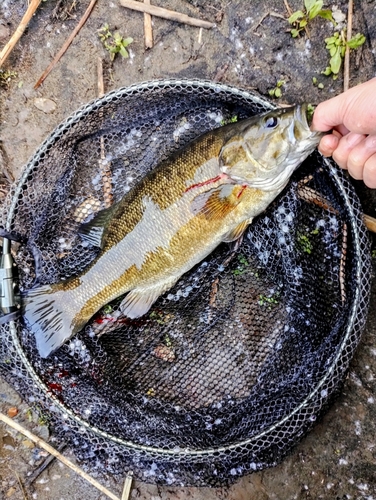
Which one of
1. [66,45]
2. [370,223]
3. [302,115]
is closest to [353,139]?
[302,115]

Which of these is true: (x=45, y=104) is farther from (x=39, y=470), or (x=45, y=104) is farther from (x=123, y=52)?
(x=39, y=470)

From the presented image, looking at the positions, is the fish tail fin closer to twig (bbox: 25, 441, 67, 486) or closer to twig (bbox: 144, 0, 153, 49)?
twig (bbox: 25, 441, 67, 486)

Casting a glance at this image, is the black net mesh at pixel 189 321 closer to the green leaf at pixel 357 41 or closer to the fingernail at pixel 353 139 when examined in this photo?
the fingernail at pixel 353 139

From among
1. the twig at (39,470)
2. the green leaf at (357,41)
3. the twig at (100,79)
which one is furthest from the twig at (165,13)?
the twig at (39,470)

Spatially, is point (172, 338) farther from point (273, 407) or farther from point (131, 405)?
point (273, 407)

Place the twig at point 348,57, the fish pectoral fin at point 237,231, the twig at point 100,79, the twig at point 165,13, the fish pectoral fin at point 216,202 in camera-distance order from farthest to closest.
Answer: the twig at point 100,79 < the twig at point 165,13 < the twig at point 348,57 < the fish pectoral fin at point 237,231 < the fish pectoral fin at point 216,202

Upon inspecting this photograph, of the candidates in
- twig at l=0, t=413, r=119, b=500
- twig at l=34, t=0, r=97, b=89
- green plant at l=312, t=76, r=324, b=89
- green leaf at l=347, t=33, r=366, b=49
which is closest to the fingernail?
green plant at l=312, t=76, r=324, b=89
